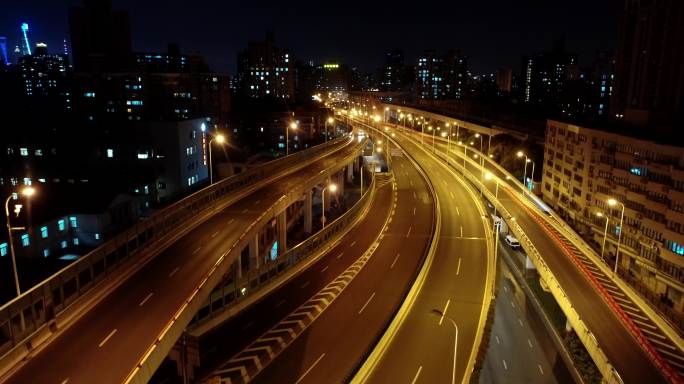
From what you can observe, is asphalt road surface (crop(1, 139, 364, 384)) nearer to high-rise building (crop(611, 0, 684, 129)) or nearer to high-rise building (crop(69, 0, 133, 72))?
high-rise building (crop(611, 0, 684, 129))

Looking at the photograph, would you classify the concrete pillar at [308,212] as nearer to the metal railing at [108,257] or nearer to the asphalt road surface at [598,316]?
the metal railing at [108,257]

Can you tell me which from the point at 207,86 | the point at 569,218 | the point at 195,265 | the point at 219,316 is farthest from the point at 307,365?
the point at 207,86

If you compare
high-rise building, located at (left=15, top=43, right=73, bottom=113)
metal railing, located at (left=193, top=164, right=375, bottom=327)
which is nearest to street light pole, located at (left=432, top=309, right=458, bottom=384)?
metal railing, located at (left=193, top=164, right=375, bottom=327)

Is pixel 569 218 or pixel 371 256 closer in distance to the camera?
pixel 371 256

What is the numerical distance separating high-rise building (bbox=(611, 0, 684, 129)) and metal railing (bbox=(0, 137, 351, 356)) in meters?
56.9

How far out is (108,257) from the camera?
34.0 metres

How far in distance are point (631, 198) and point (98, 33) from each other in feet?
521

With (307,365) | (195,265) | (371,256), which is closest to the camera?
(307,365)

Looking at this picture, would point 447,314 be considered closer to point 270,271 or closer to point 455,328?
point 455,328

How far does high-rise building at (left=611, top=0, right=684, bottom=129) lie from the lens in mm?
76000

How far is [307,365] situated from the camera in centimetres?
2247

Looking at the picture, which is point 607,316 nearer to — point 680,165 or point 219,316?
point 680,165

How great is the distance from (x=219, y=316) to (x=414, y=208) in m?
34.4

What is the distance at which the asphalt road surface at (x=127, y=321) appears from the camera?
1683 cm
